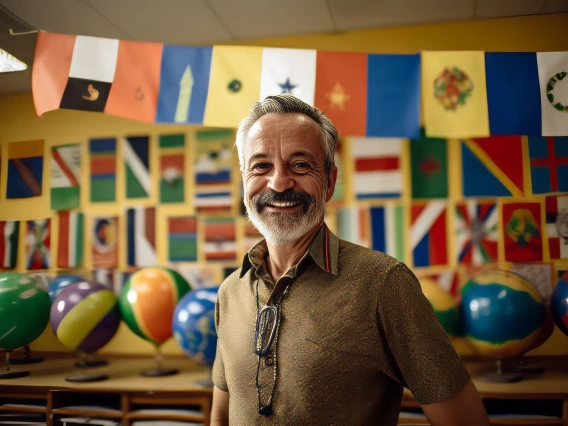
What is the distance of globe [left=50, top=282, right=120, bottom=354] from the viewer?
7.14 ft

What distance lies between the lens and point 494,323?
187 cm

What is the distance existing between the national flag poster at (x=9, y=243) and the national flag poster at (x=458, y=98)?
92.1 inches

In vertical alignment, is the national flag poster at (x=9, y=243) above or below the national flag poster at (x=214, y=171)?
below

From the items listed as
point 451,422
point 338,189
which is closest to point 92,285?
point 338,189

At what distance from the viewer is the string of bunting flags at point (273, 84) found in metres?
2.02

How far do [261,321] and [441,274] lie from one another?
174cm

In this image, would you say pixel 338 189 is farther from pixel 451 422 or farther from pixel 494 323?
pixel 451 422

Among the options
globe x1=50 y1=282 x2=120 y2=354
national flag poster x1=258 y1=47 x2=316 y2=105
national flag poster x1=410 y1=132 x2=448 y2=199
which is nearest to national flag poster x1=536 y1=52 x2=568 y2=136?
national flag poster x1=410 y1=132 x2=448 y2=199

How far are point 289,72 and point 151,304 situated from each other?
4.12 feet

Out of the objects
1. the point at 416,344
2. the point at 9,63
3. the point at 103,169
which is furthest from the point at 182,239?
the point at 416,344

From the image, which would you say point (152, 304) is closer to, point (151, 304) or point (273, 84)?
point (151, 304)

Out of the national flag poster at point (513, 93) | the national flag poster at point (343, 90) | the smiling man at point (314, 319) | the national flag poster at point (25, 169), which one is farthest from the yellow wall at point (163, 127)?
the smiling man at point (314, 319)

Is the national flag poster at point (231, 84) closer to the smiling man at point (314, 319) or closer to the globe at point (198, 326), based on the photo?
the globe at point (198, 326)

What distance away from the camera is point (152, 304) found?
2.19 meters
